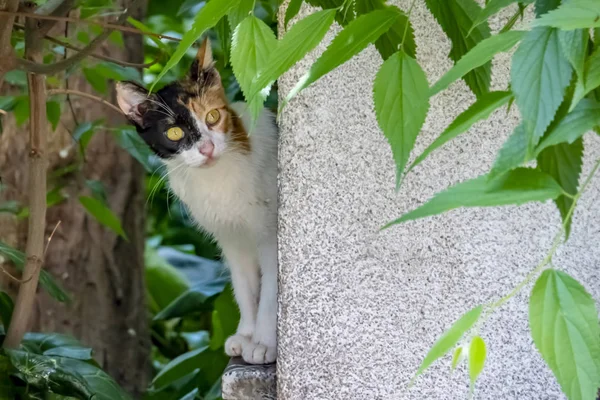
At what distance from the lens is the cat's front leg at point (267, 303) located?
1.51m

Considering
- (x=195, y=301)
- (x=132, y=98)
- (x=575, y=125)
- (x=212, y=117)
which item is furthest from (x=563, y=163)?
(x=195, y=301)

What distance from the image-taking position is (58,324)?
279 centimetres

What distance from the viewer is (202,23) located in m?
0.77

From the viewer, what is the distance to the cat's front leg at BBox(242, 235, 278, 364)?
4.96 feet

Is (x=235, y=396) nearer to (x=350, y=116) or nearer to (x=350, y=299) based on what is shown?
(x=350, y=299)

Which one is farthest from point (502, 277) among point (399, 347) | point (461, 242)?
point (399, 347)

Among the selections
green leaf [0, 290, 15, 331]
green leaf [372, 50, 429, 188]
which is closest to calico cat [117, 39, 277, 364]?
green leaf [0, 290, 15, 331]

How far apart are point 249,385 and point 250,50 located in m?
0.72

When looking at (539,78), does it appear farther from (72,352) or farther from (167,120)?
(72,352)

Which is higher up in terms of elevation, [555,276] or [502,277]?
[555,276]

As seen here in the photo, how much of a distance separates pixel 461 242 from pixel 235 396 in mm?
467

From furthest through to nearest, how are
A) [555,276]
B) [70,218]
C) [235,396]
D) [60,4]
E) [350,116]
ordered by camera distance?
1. [70,218]
2. [60,4]
3. [235,396]
4. [350,116]
5. [555,276]

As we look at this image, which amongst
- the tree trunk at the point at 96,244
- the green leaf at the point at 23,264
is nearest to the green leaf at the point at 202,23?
the green leaf at the point at 23,264

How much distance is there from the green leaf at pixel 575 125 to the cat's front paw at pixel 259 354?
0.94m
